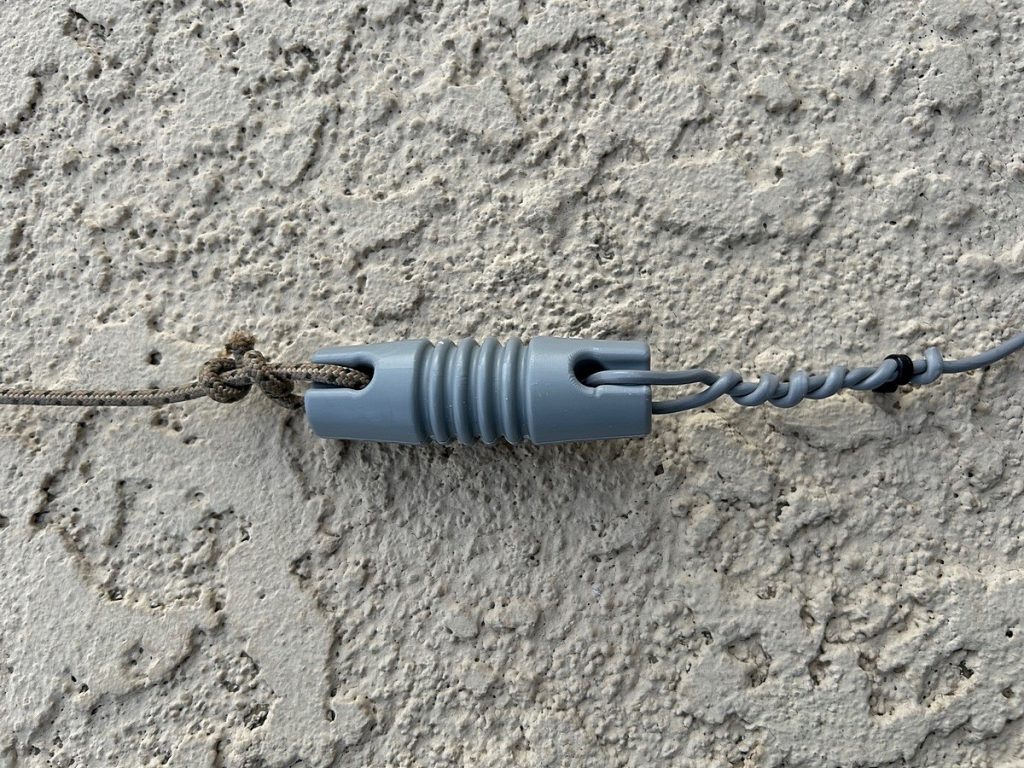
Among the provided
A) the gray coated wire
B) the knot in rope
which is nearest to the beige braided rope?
the knot in rope

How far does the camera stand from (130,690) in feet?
1.30

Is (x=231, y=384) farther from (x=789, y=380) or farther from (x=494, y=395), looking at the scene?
(x=789, y=380)

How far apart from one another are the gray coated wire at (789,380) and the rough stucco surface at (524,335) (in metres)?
0.02

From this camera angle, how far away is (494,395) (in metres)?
0.36

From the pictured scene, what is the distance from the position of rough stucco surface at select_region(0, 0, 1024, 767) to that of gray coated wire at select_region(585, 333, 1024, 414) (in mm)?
20

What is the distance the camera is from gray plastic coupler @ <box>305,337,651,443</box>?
1.14 feet

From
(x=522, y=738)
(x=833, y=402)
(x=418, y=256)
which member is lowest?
(x=522, y=738)

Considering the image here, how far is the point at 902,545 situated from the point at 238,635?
342mm

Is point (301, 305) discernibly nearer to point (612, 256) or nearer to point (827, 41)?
point (612, 256)

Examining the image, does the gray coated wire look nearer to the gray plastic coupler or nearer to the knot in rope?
the gray plastic coupler

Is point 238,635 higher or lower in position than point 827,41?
lower

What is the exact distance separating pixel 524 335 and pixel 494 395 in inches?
2.5

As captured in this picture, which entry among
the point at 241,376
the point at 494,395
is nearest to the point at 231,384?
the point at 241,376

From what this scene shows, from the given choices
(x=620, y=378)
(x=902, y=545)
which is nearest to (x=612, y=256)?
(x=620, y=378)
